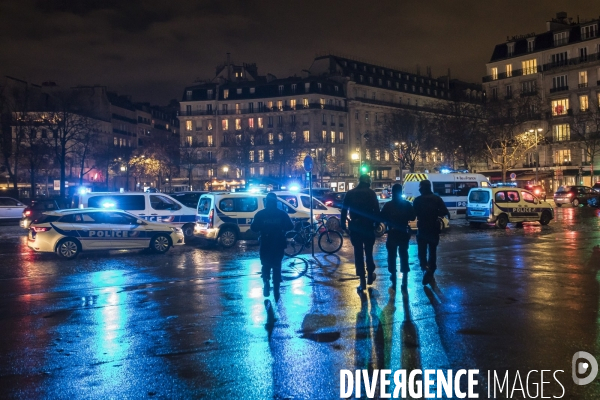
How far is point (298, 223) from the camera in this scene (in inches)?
810

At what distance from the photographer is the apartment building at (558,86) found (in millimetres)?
70625

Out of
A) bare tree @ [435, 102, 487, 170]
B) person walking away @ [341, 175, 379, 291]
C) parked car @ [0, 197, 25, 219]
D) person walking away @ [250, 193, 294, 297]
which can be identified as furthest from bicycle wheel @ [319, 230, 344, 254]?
bare tree @ [435, 102, 487, 170]

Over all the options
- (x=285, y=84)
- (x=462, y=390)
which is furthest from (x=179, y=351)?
(x=285, y=84)

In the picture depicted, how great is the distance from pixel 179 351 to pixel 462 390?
3182 mm

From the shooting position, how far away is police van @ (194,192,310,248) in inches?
790

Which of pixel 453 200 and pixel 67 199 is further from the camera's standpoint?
pixel 67 199

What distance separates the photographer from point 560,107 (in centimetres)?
7381

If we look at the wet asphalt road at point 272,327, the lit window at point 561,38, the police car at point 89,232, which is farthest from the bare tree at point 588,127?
the police car at point 89,232

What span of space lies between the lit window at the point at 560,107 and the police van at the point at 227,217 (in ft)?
Answer: 205

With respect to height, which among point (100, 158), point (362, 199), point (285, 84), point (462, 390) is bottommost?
point (462, 390)

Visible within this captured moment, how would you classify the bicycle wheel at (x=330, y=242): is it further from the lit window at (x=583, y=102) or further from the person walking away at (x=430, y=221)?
the lit window at (x=583, y=102)

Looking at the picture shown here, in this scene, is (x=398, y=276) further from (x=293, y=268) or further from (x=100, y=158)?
(x=100, y=158)

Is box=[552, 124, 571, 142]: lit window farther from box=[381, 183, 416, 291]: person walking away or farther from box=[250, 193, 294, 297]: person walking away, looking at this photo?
box=[250, 193, 294, 297]: person walking away

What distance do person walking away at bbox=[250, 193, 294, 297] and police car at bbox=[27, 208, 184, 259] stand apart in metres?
8.95
